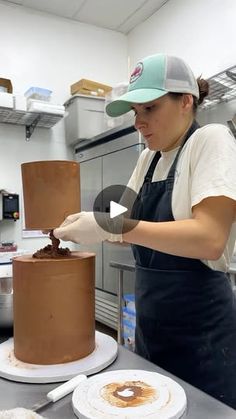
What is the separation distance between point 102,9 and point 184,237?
111 inches

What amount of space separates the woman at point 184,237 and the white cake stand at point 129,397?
24 centimetres

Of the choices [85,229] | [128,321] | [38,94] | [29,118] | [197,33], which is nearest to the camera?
[85,229]

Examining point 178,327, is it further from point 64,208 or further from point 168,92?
point 168,92

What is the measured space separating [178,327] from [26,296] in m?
0.40

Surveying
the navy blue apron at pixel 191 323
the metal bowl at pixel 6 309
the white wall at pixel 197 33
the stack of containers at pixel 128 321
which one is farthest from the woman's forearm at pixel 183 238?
the white wall at pixel 197 33

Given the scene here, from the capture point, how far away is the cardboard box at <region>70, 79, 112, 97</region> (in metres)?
2.96

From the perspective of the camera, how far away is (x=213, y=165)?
0.88 m

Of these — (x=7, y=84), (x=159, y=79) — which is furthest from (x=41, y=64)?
(x=159, y=79)

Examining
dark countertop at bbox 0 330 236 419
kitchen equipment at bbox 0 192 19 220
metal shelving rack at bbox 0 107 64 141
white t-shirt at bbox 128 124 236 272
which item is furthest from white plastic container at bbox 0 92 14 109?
dark countertop at bbox 0 330 236 419

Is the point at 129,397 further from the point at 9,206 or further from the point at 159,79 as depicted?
the point at 9,206

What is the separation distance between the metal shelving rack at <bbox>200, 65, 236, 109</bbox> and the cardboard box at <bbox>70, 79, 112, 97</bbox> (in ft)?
3.33

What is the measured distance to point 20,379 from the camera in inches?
29.4

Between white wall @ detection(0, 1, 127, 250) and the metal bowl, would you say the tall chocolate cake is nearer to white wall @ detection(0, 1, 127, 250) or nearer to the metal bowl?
the metal bowl

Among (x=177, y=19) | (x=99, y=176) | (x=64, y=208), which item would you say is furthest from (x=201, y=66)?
(x=64, y=208)
